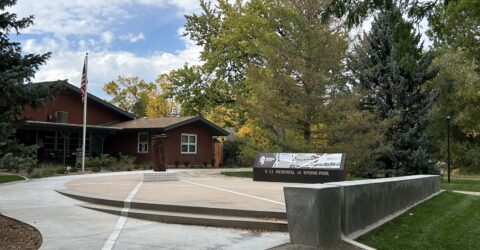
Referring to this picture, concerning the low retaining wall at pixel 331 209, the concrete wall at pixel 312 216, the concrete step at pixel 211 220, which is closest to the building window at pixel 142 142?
the concrete step at pixel 211 220

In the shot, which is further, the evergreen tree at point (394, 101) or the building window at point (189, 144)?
the building window at point (189, 144)

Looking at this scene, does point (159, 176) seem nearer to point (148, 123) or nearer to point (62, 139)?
point (148, 123)

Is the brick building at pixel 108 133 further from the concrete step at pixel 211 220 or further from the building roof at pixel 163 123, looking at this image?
the concrete step at pixel 211 220

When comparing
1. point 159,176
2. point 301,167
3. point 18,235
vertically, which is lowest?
point 18,235

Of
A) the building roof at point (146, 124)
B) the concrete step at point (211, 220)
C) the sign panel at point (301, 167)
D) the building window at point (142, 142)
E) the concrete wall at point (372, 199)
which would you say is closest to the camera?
the concrete wall at point (372, 199)

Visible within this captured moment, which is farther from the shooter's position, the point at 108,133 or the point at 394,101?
the point at 108,133

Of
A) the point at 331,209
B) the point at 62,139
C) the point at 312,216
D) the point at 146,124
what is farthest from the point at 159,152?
the point at 62,139

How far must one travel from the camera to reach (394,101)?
82.0 feet

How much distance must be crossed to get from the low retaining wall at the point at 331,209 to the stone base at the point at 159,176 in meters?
10.7

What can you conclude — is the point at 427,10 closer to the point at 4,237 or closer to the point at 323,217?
the point at 323,217

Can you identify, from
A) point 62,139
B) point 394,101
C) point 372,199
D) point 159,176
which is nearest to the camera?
point 372,199

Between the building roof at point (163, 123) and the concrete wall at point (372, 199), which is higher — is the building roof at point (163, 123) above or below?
above

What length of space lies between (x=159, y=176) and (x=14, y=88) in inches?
487

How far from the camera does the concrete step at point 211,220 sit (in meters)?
8.70
